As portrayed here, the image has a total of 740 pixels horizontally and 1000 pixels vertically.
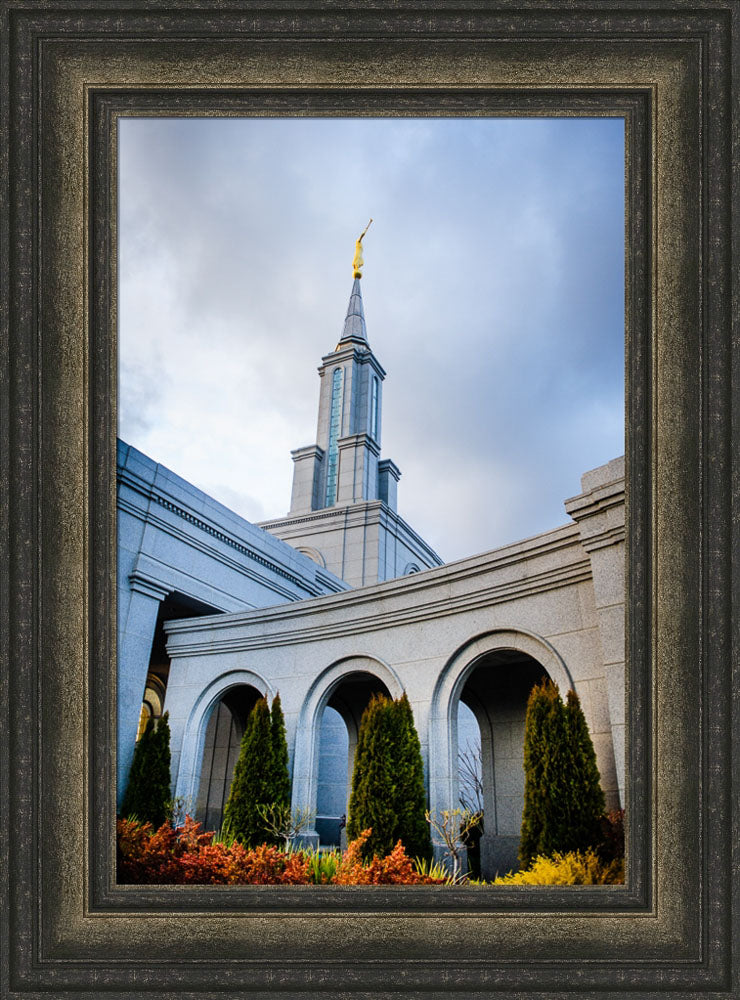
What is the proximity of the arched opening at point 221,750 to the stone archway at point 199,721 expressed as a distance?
32 centimetres

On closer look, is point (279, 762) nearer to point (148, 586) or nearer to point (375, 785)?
point (375, 785)

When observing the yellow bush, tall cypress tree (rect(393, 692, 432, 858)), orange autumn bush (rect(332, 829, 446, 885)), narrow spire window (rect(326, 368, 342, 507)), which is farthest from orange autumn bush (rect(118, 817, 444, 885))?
narrow spire window (rect(326, 368, 342, 507))

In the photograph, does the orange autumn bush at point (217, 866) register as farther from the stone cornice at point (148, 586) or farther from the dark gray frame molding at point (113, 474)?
the stone cornice at point (148, 586)

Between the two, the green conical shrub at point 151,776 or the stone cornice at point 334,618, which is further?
the stone cornice at point 334,618

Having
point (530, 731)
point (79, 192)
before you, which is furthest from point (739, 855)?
point (79, 192)

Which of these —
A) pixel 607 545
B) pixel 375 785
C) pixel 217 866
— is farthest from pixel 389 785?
pixel 607 545

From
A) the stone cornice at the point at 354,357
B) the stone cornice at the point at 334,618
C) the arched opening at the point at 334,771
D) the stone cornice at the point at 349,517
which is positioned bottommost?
the arched opening at the point at 334,771

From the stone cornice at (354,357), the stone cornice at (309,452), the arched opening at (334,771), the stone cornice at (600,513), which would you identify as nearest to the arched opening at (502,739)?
the arched opening at (334,771)

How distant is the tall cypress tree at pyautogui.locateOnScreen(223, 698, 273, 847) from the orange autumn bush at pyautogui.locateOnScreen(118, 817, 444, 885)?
9.81 ft

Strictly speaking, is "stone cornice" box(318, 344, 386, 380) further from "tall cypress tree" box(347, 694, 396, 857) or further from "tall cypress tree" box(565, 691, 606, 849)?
"tall cypress tree" box(565, 691, 606, 849)

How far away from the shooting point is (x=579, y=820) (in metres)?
6.94

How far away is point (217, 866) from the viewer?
21.0 feet

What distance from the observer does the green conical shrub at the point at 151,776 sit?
8664mm

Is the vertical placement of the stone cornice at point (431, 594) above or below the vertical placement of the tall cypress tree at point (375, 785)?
above
